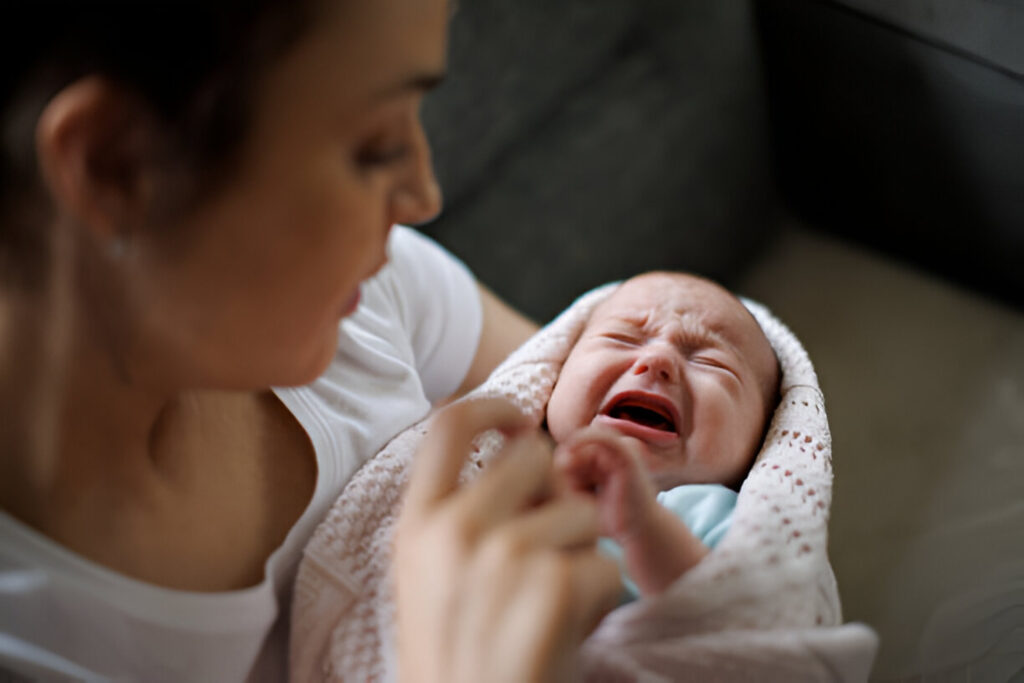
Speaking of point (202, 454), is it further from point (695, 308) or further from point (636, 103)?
point (636, 103)

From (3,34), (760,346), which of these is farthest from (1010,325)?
(3,34)

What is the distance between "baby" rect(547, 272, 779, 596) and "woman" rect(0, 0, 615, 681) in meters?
0.18

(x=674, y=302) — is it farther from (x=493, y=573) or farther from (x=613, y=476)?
(x=493, y=573)

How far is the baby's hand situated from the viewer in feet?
2.21

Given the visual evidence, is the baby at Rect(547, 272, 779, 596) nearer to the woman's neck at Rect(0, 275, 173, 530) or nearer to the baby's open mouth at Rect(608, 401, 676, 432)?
the baby's open mouth at Rect(608, 401, 676, 432)

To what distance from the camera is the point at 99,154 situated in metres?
0.48

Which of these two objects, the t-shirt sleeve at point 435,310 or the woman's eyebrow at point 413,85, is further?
the t-shirt sleeve at point 435,310

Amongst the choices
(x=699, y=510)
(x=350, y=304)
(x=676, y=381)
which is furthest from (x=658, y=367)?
(x=350, y=304)

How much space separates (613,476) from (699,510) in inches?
8.4

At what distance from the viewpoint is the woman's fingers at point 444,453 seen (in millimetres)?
535

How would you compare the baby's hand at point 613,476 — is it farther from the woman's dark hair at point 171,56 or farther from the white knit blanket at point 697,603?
the woman's dark hair at point 171,56

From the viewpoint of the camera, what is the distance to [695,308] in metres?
1.00

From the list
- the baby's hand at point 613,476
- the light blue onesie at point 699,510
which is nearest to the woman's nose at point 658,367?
the light blue onesie at point 699,510

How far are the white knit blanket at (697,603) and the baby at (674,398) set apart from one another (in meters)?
0.04
